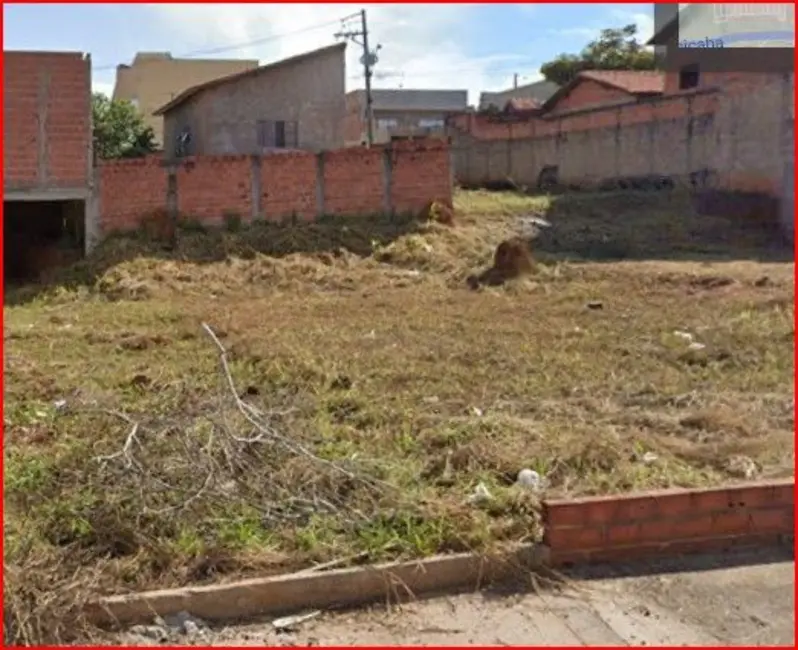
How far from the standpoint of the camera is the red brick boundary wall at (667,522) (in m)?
3.47

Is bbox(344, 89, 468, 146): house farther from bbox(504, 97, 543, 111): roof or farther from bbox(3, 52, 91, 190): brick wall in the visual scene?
bbox(3, 52, 91, 190): brick wall

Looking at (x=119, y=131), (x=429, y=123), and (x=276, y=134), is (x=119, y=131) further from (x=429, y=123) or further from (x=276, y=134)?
(x=429, y=123)

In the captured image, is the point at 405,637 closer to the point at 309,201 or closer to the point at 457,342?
the point at 457,342

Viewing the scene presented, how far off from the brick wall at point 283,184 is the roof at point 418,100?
31.9 m

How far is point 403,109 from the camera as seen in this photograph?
48.0m

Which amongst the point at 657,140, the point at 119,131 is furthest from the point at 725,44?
the point at 119,131

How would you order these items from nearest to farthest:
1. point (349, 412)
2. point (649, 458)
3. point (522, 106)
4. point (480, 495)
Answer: point (480, 495), point (649, 458), point (349, 412), point (522, 106)

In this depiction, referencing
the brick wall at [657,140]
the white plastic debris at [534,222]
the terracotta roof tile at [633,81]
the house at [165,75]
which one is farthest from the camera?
the house at [165,75]

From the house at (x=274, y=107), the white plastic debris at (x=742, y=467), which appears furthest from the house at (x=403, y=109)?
the white plastic debris at (x=742, y=467)

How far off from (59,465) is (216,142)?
21057mm

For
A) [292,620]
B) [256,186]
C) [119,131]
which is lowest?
[292,620]

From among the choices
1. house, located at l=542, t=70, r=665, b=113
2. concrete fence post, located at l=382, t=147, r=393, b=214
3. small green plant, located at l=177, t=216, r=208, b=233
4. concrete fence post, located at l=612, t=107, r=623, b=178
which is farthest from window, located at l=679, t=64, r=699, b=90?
small green plant, located at l=177, t=216, r=208, b=233

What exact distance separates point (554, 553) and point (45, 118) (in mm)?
13110

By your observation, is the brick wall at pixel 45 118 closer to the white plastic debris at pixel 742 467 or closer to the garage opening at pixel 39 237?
the garage opening at pixel 39 237
